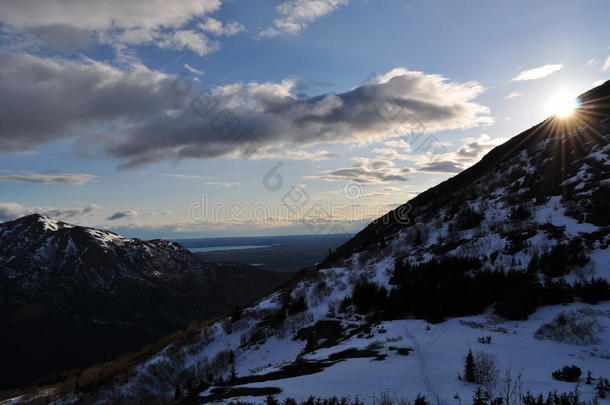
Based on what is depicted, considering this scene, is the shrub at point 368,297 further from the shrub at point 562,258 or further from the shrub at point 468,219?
the shrub at point 468,219

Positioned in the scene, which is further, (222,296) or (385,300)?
(222,296)

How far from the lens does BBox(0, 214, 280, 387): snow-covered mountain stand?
80.7 m

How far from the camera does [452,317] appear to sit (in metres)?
9.82

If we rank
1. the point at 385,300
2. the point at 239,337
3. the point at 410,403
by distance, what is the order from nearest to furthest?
the point at 410,403, the point at 385,300, the point at 239,337

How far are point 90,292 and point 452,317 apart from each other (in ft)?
409

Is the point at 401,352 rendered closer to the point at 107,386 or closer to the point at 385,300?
the point at 385,300

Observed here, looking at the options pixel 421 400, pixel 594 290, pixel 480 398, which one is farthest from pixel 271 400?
pixel 594 290

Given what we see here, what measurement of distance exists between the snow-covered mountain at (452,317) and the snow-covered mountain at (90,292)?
7551cm

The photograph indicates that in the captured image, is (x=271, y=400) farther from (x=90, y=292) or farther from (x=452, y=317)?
(x=90, y=292)

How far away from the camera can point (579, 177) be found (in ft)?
52.1

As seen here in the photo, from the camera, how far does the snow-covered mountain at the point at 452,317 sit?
593 cm

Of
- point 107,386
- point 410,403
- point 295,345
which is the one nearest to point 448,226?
point 295,345

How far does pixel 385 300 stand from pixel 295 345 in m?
3.64

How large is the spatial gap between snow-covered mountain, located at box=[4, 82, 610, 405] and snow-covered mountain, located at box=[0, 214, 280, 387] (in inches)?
2973
